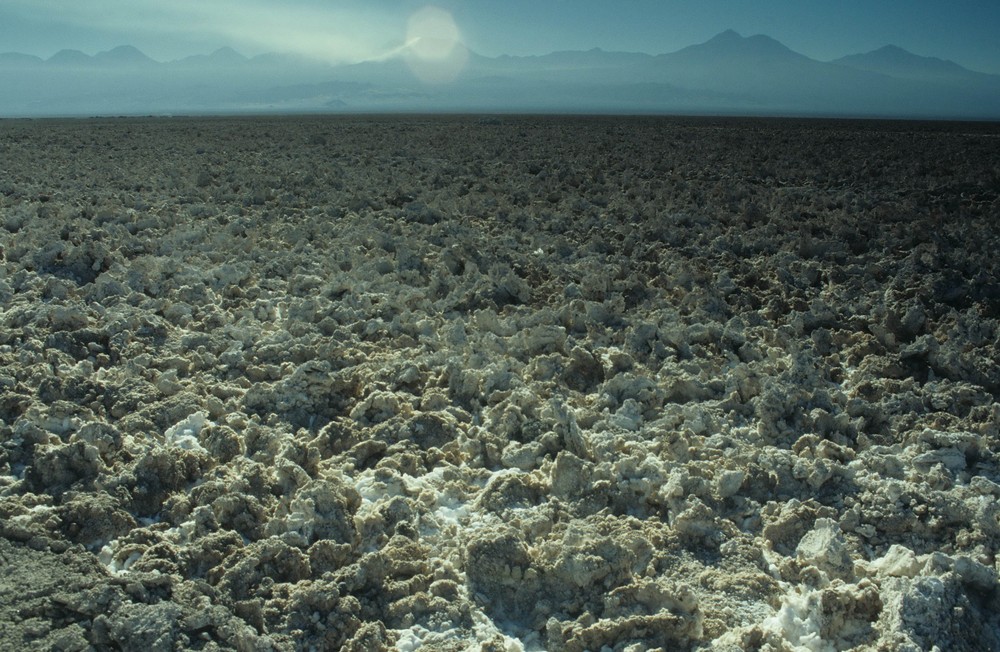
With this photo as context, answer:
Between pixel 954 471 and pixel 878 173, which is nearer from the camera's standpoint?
pixel 954 471

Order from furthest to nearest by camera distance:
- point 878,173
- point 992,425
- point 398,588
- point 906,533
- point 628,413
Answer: point 878,173, point 628,413, point 992,425, point 906,533, point 398,588

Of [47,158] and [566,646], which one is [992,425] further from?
[47,158]

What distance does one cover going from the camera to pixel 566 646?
2580mm

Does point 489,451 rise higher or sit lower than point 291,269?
lower

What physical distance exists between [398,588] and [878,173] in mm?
12387

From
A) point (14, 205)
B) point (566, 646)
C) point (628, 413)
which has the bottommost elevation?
point (566, 646)

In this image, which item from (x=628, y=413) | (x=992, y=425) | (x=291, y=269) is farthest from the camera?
(x=291, y=269)

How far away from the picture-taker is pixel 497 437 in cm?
384

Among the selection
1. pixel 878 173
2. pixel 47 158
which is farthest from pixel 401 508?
pixel 47 158

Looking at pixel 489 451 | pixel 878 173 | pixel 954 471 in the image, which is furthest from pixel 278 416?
pixel 878 173

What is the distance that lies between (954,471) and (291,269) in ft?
15.8

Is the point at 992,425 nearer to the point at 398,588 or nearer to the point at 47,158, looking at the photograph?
the point at 398,588

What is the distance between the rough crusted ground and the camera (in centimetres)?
267

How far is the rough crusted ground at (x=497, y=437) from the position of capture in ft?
8.77
